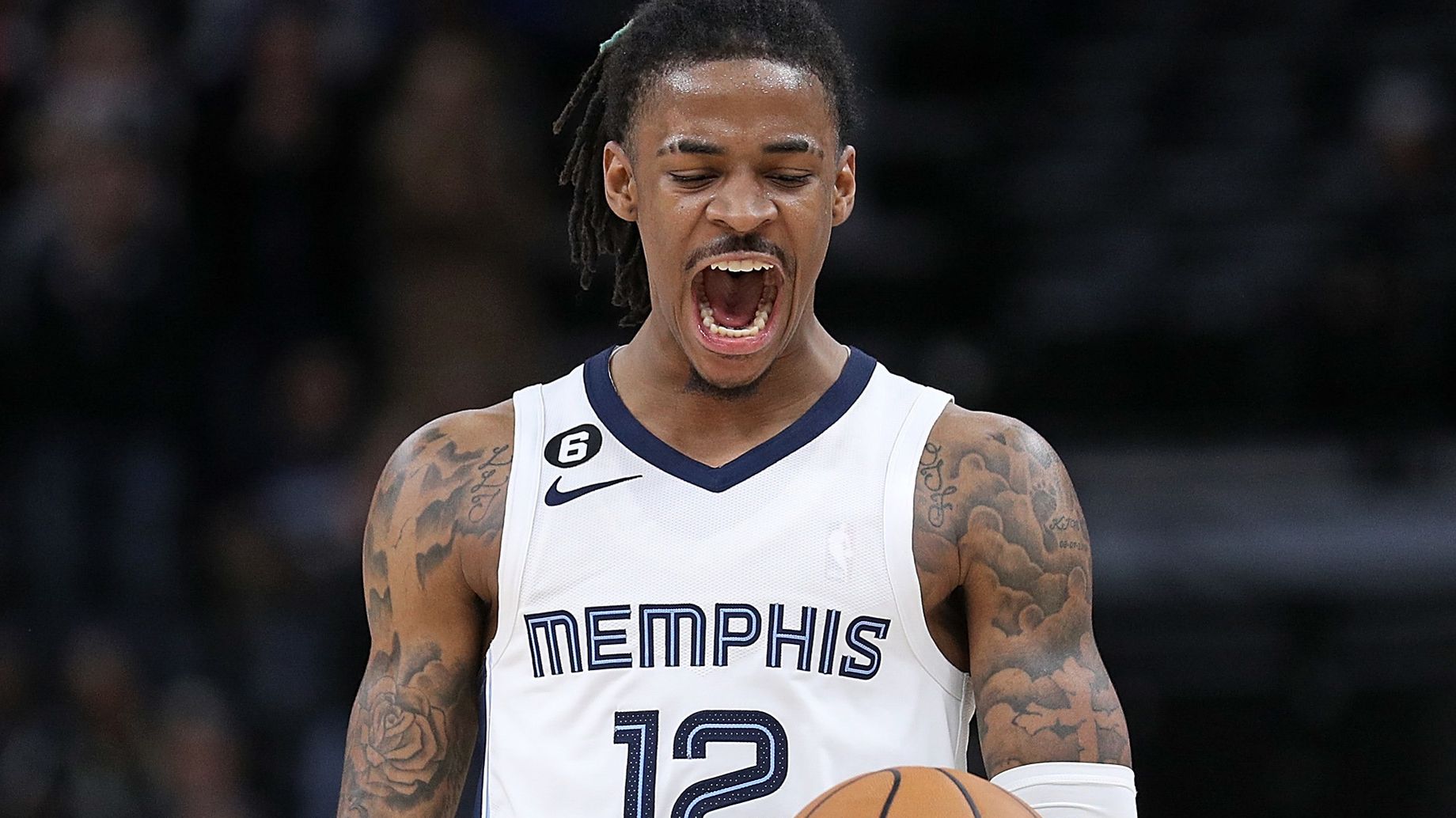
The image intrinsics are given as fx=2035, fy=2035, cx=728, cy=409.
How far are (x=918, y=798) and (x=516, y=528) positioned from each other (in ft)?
2.76

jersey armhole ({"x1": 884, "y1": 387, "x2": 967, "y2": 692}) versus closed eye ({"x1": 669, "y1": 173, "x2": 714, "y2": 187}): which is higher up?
closed eye ({"x1": 669, "y1": 173, "x2": 714, "y2": 187})

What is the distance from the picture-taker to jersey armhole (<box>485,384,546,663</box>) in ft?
10.4

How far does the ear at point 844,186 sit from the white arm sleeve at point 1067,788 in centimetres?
93

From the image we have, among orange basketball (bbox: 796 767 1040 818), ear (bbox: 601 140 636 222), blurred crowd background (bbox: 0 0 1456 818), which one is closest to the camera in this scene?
orange basketball (bbox: 796 767 1040 818)


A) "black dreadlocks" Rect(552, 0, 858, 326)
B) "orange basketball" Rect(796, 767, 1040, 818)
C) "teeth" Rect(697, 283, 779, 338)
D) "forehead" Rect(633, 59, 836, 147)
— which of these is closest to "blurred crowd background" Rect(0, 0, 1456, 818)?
"black dreadlocks" Rect(552, 0, 858, 326)

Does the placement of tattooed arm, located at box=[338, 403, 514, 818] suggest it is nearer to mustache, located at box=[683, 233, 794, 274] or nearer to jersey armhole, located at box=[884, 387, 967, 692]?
mustache, located at box=[683, 233, 794, 274]

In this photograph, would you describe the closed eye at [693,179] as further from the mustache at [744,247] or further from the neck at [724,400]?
the neck at [724,400]

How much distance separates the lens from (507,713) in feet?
10.5

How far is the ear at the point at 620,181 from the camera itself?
3318 millimetres

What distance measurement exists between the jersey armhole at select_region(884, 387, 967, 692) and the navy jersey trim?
130mm

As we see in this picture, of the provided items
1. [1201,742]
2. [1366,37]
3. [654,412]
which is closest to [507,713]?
[654,412]

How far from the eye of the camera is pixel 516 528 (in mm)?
3188

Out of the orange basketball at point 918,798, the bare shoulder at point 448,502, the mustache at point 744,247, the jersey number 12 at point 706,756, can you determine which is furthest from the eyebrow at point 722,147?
the orange basketball at point 918,798

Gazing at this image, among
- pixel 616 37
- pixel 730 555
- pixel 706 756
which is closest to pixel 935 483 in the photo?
pixel 730 555
